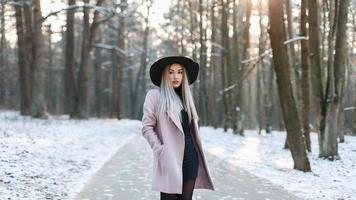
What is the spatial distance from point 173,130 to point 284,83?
785 centimetres

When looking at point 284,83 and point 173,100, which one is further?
point 284,83

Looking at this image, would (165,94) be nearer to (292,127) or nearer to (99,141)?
(292,127)

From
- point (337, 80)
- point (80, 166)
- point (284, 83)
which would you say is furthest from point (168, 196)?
point (337, 80)

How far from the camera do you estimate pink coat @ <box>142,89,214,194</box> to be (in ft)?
14.0

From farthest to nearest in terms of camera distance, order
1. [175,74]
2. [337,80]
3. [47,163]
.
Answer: [337,80], [47,163], [175,74]

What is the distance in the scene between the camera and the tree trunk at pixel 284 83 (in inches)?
454

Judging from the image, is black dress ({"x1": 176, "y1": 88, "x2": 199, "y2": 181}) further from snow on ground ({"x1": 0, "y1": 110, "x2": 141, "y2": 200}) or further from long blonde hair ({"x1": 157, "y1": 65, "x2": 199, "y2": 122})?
snow on ground ({"x1": 0, "y1": 110, "x2": 141, "y2": 200})

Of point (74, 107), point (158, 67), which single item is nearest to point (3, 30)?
point (74, 107)

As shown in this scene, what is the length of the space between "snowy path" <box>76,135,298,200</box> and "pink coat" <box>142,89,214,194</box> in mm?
4242

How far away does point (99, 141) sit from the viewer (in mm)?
19000

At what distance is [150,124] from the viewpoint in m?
4.30

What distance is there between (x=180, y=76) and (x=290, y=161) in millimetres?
10782

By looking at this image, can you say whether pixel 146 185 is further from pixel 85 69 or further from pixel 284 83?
pixel 85 69

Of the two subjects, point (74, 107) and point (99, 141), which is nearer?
point (99, 141)
